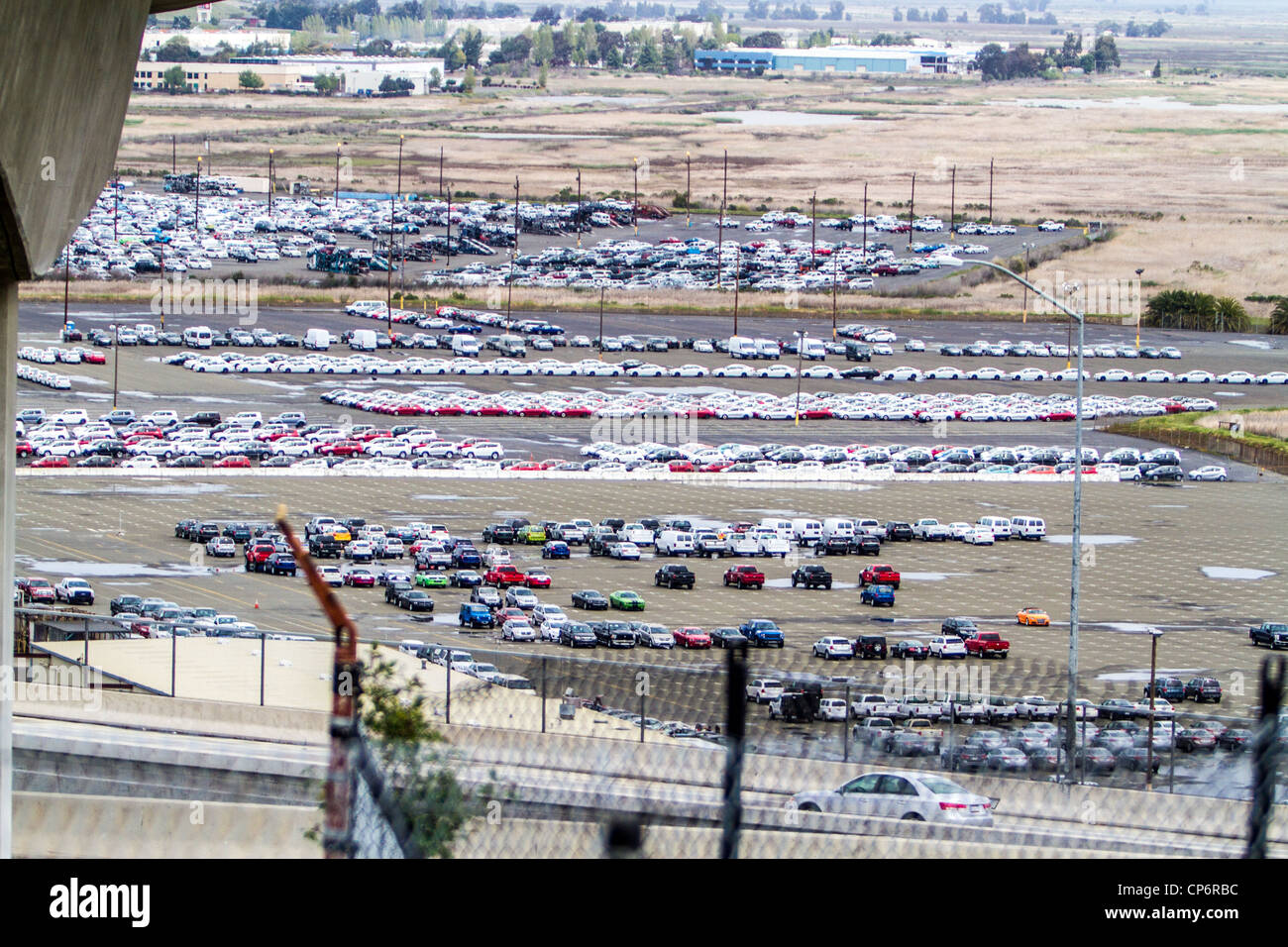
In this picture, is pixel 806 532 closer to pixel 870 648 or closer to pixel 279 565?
pixel 870 648

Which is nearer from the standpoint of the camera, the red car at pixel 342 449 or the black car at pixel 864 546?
the black car at pixel 864 546

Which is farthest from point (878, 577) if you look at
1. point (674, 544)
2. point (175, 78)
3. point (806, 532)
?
point (175, 78)

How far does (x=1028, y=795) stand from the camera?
21.8ft

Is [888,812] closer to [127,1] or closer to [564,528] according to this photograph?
[127,1]

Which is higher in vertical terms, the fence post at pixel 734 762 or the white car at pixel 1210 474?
the fence post at pixel 734 762

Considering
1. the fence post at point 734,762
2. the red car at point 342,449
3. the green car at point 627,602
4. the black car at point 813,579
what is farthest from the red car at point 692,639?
the fence post at point 734,762

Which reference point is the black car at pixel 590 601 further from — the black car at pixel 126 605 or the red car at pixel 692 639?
the black car at pixel 126 605

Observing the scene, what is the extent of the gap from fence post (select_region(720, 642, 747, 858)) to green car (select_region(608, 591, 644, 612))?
29092 millimetres

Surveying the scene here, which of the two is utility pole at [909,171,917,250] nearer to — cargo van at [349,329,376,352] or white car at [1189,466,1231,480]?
cargo van at [349,329,376,352]

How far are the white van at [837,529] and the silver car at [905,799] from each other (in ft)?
112

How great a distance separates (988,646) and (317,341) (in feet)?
148

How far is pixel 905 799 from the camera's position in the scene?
249 inches

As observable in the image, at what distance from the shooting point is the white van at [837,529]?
4075 centimetres

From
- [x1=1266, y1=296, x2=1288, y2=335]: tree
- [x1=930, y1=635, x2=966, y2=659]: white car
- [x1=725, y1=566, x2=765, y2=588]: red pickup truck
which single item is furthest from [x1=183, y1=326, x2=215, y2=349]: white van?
[x1=1266, y1=296, x2=1288, y2=335]: tree
